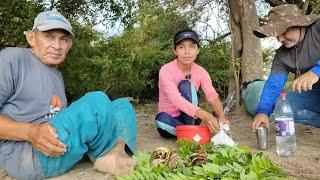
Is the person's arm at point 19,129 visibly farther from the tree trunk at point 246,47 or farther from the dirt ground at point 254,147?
the tree trunk at point 246,47

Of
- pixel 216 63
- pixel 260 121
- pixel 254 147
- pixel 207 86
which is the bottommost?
pixel 254 147

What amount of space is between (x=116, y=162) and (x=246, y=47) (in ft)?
12.6

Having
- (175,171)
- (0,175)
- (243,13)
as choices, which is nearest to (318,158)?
(175,171)

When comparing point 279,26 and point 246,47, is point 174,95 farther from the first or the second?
point 246,47

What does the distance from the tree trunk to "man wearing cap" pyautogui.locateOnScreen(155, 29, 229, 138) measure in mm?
2086

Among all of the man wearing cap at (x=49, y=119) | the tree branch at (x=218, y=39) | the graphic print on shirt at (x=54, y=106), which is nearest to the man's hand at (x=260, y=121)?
the man wearing cap at (x=49, y=119)

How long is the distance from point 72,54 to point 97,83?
794 mm

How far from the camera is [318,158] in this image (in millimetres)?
3199

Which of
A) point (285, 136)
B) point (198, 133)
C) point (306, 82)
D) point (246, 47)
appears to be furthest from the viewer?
point (246, 47)

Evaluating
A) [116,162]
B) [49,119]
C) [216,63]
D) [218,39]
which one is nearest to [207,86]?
[116,162]

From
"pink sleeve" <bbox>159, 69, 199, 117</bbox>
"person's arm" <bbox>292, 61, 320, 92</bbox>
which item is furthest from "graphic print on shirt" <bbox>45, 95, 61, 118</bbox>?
"person's arm" <bbox>292, 61, 320, 92</bbox>

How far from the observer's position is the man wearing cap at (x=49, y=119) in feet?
8.29

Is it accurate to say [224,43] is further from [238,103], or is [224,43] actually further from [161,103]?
[161,103]

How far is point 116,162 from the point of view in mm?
2752
